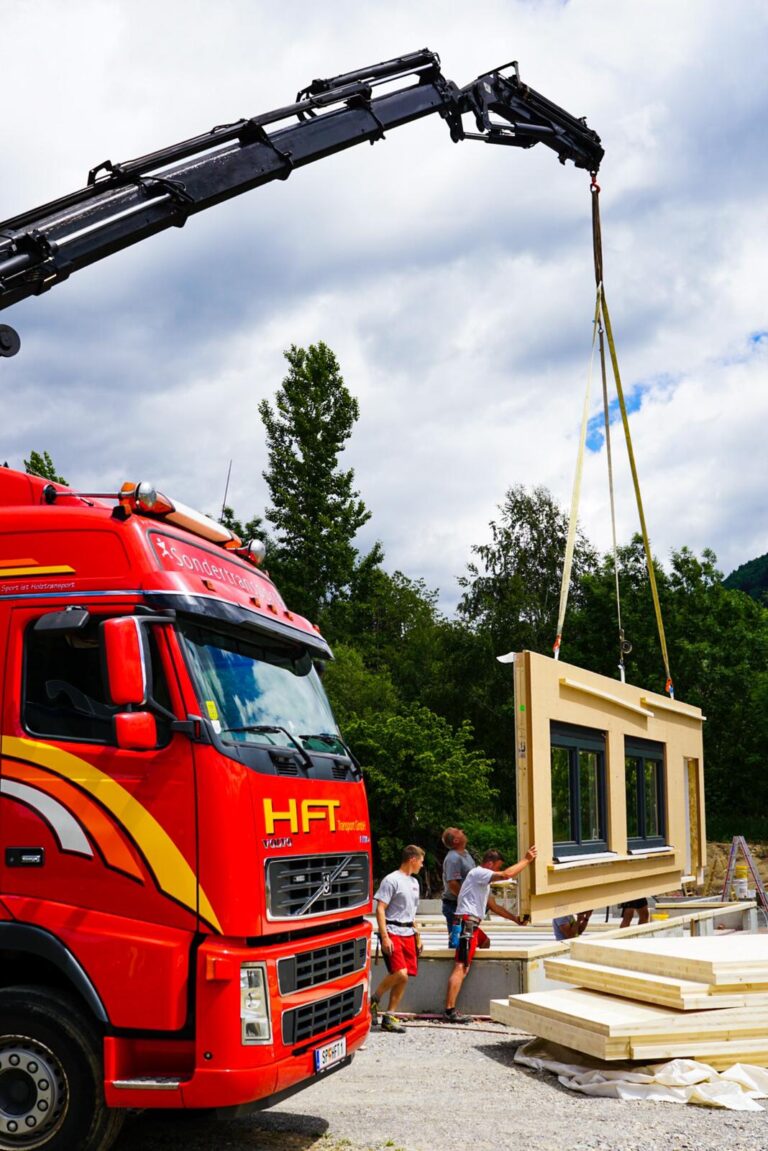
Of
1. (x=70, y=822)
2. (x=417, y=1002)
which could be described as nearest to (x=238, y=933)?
(x=70, y=822)

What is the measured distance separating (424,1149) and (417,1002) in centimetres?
540

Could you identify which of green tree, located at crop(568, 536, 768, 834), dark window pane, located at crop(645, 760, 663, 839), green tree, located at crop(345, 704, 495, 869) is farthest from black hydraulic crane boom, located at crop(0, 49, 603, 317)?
green tree, located at crop(568, 536, 768, 834)

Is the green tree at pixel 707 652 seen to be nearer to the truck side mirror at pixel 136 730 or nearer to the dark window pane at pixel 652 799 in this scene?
the dark window pane at pixel 652 799

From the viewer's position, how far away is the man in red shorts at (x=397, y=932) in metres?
10.8

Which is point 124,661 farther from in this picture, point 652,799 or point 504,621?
point 504,621

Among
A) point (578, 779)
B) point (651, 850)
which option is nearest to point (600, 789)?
point (578, 779)

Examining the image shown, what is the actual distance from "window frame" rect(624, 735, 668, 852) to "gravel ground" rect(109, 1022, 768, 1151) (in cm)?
639

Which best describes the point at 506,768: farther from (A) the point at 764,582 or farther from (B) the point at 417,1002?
(A) the point at 764,582

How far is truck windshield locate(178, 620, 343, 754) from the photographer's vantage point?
591cm

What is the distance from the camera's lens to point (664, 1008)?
9055mm

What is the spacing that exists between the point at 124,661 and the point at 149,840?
886 millimetres

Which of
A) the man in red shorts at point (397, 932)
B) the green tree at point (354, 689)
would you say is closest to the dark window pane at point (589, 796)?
the man in red shorts at point (397, 932)

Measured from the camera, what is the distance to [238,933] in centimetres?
555

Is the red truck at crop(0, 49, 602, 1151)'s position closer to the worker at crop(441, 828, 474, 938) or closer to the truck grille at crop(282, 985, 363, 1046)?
the truck grille at crop(282, 985, 363, 1046)
